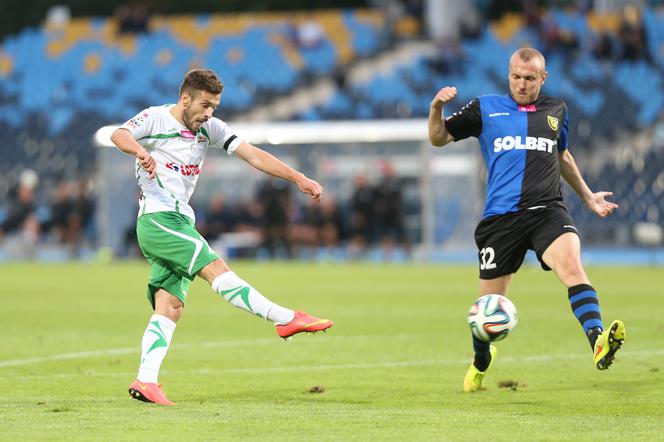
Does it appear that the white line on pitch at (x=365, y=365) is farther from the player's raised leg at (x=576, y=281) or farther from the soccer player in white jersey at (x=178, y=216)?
the player's raised leg at (x=576, y=281)

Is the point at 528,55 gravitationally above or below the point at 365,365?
above

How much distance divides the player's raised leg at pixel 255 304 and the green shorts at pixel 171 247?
0.10 metres

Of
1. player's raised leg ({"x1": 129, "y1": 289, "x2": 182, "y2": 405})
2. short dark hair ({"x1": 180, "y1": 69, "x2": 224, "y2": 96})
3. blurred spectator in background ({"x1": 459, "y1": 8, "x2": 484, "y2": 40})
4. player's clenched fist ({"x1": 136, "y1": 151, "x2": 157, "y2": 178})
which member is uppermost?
blurred spectator in background ({"x1": 459, "y1": 8, "x2": 484, "y2": 40})

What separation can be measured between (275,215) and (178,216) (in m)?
22.5

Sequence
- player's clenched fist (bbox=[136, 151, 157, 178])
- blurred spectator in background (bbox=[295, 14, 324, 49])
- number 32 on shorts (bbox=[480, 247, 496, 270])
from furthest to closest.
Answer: blurred spectator in background (bbox=[295, 14, 324, 49])
number 32 on shorts (bbox=[480, 247, 496, 270])
player's clenched fist (bbox=[136, 151, 157, 178])

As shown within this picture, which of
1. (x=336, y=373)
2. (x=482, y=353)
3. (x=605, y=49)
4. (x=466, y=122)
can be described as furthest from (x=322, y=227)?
(x=482, y=353)

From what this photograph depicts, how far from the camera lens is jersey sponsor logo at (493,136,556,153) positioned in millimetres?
8453

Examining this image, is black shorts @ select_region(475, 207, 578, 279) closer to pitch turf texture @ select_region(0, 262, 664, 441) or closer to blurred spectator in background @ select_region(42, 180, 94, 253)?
pitch turf texture @ select_region(0, 262, 664, 441)

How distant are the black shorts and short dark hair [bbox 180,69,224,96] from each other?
2079 mm

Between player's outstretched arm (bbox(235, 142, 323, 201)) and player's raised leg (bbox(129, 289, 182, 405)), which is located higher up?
player's outstretched arm (bbox(235, 142, 323, 201))

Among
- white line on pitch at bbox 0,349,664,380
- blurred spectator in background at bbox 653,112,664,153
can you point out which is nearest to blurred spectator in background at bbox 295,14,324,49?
blurred spectator in background at bbox 653,112,664,153

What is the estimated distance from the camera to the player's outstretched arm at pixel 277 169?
7.95m

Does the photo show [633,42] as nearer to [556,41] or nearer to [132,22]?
[556,41]

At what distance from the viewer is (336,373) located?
32.1 ft
